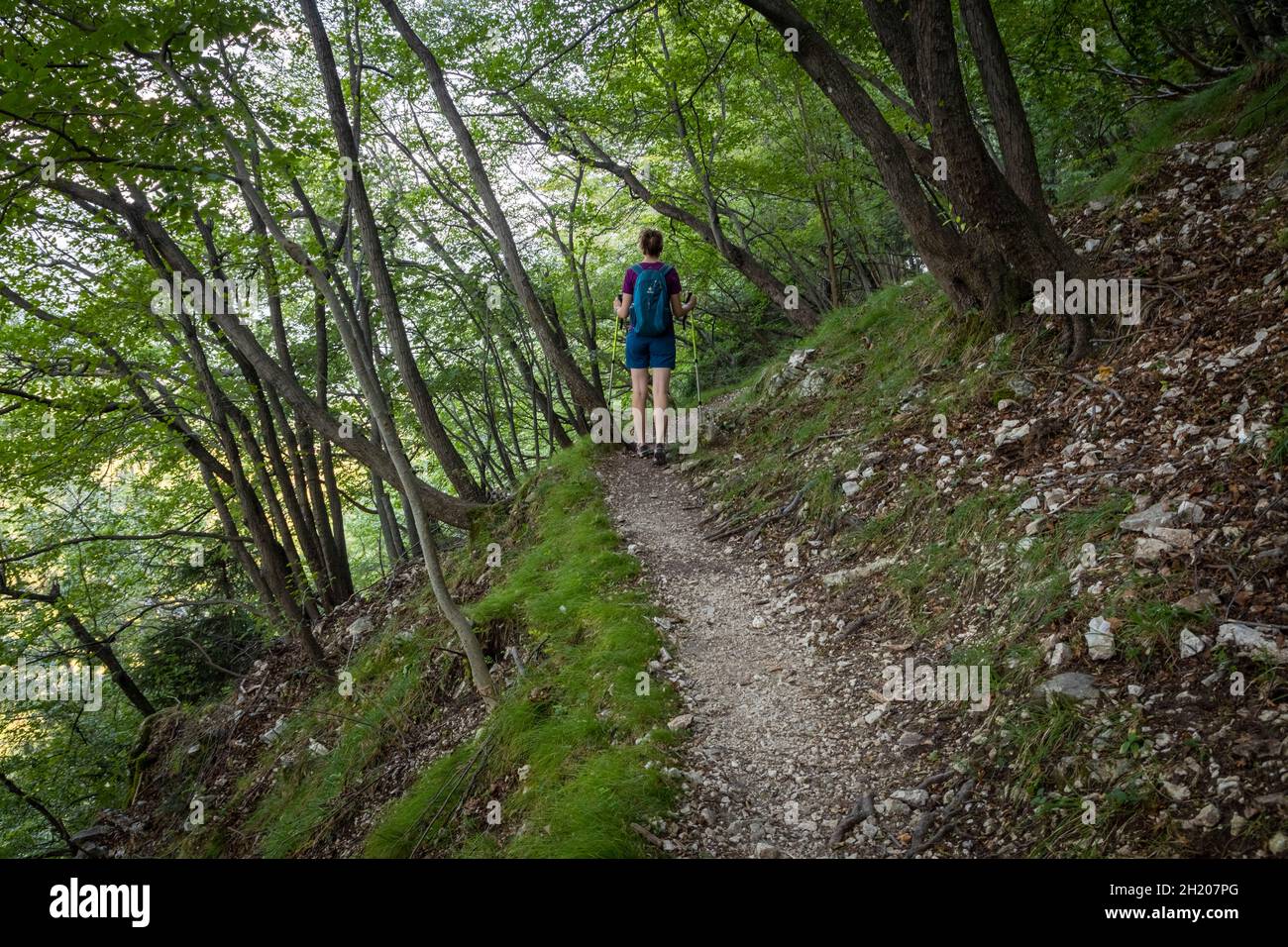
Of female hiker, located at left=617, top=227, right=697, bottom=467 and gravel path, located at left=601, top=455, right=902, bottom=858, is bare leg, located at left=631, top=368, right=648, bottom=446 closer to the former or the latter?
female hiker, located at left=617, top=227, right=697, bottom=467

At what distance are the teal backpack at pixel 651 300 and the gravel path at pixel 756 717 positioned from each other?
2.87 metres

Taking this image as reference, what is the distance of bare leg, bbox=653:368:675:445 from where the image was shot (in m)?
8.70

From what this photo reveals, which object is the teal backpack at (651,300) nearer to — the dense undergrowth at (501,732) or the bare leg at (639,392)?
the bare leg at (639,392)

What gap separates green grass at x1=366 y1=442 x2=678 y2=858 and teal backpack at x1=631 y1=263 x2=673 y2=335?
8.83ft

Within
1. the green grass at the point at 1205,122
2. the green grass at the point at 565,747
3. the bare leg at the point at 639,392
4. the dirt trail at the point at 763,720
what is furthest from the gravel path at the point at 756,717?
the green grass at the point at 1205,122

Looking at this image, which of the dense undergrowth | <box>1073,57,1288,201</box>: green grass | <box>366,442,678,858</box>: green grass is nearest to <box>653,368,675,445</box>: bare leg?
the dense undergrowth

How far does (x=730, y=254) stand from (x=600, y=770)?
10.1 meters

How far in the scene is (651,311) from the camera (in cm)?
845

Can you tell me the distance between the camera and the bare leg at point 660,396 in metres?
8.70

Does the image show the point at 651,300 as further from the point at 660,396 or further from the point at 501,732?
the point at 501,732

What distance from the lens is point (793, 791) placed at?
3.98 metres

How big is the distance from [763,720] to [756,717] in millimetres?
57
